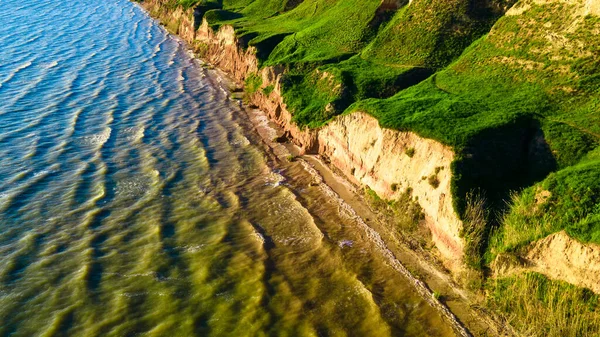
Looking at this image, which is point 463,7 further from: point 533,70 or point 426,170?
point 426,170

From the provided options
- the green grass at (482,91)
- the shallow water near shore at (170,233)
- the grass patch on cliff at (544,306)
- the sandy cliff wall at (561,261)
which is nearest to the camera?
the grass patch on cliff at (544,306)

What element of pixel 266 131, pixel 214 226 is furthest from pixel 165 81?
pixel 214 226

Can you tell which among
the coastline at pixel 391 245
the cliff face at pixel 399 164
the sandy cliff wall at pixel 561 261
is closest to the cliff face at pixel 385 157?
the cliff face at pixel 399 164

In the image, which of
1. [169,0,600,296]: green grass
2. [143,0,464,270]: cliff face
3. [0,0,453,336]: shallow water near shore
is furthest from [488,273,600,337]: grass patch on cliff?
[0,0,453,336]: shallow water near shore

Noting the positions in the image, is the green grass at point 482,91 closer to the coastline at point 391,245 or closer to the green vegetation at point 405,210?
the coastline at point 391,245

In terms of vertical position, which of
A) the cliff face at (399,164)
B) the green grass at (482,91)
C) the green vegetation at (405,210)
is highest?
the green grass at (482,91)

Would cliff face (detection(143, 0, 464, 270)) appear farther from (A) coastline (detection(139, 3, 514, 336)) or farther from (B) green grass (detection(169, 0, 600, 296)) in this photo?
(B) green grass (detection(169, 0, 600, 296))

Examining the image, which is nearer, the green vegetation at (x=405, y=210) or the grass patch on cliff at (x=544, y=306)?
the grass patch on cliff at (x=544, y=306)

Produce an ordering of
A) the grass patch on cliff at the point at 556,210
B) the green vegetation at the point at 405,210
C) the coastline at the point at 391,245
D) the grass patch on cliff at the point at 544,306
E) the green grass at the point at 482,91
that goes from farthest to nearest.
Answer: the green vegetation at the point at 405,210 → the green grass at the point at 482,91 → the coastline at the point at 391,245 → the grass patch on cliff at the point at 556,210 → the grass patch on cliff at the point at 544,306
